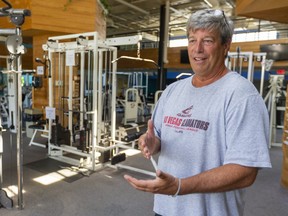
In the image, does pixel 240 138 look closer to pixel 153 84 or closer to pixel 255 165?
pixel 255 165

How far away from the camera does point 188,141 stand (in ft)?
3.28

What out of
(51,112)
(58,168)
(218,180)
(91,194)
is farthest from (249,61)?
(218,180)

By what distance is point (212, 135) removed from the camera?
3.08ft

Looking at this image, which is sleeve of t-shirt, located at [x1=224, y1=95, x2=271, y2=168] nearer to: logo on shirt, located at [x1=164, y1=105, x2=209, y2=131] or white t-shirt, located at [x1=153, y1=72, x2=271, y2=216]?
white t-shirt, located at [x1=153, y1=72, x2=271, y2=216]

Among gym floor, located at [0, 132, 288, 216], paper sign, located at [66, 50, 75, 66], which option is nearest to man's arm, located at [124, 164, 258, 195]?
gym floor, located at [0, 132, 288, 216]

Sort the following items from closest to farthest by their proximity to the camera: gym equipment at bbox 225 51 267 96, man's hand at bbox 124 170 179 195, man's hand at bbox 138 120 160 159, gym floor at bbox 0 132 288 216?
man's hand at bbox 124 170 179 195 → man's hand at bbox 138 120 160 159 → gym floor at bbox 0 132 288 216 → gym equipment at bbox 225 51 267 96

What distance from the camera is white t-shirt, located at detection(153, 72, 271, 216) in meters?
0.83

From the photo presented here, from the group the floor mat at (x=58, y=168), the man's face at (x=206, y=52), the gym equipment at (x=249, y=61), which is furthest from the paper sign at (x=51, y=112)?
the man's face at (x=206, y=52)

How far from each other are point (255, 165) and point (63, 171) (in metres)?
3.59

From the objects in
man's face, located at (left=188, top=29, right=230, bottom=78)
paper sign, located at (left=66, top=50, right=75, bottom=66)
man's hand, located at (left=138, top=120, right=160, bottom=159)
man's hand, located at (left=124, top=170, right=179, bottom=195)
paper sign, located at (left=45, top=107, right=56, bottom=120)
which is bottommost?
paper sign, located at (left=45, top=107, right=56, bottom=120)

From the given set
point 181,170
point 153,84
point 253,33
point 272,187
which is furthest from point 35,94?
point 253,33

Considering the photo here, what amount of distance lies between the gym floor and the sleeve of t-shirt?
7.01ft

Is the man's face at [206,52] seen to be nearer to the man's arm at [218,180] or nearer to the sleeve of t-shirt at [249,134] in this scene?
the sleeve of t-shirt at [249,134]

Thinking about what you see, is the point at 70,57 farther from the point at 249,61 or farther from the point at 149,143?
the point at 149,143
